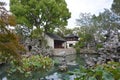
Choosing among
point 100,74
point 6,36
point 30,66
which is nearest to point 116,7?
point 30,66

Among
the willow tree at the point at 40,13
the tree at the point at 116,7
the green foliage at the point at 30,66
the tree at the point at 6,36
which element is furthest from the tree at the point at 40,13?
the tree at the point at 6,36

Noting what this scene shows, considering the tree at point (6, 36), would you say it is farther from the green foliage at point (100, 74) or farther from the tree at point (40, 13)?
the tree at point (40, 13)

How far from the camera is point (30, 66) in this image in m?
16.1

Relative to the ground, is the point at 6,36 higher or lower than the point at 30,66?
higher

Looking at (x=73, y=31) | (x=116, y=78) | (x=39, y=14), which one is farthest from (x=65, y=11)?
(x=116, y=78)

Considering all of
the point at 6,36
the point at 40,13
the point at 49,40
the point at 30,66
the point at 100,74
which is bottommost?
the point at 30,66

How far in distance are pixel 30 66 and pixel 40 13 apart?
53.1 ft

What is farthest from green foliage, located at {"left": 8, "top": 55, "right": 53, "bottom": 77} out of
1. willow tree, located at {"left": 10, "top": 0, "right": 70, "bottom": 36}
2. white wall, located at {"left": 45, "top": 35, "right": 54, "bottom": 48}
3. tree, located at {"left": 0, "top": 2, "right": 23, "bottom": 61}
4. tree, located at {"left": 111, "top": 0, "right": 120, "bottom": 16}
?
tree, located at {"left": 111, "top": 0, "right": 120, "bottom": 16}

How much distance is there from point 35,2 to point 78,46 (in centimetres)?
781

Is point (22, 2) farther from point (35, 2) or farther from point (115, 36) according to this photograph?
point (115, 36)

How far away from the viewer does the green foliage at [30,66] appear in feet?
48.3

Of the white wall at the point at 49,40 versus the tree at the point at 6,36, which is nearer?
the tree at the point at 6,36

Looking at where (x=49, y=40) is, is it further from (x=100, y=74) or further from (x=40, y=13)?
(x=100, y=74)

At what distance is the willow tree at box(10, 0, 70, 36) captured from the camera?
30986mm
